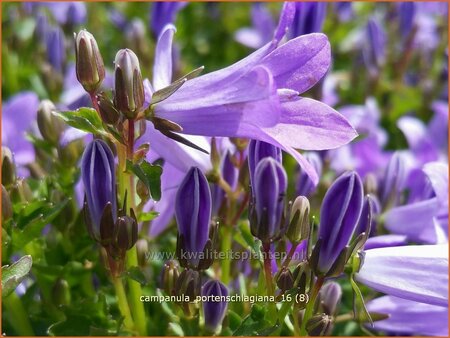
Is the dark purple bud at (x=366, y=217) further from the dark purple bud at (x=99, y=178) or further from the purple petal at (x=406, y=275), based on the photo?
the dark purple bud at (x=99, y=178)

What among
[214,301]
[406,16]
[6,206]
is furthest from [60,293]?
[406,16]

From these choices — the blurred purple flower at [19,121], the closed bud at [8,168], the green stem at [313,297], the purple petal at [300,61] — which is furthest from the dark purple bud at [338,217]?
the blurred purple flower at [19,121]

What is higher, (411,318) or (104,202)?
(104,202)

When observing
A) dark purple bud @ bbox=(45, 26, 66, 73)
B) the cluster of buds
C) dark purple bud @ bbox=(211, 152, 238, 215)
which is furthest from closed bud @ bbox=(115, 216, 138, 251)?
dark purple bud @ bbox=(45, 26, 66, 73)

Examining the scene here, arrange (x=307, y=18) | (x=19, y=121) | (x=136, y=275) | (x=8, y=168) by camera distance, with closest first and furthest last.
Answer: (x=136, y=275) < (x=8, y=168) < (x=307, y=18) < (x=19, y=121)

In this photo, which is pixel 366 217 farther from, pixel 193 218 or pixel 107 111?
pixel 107 111

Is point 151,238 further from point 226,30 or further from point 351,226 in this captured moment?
point 226,30

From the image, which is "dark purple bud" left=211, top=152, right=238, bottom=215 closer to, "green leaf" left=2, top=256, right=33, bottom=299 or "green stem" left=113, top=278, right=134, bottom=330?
"green stem" left=113, top=278, right=134, bottom=330
